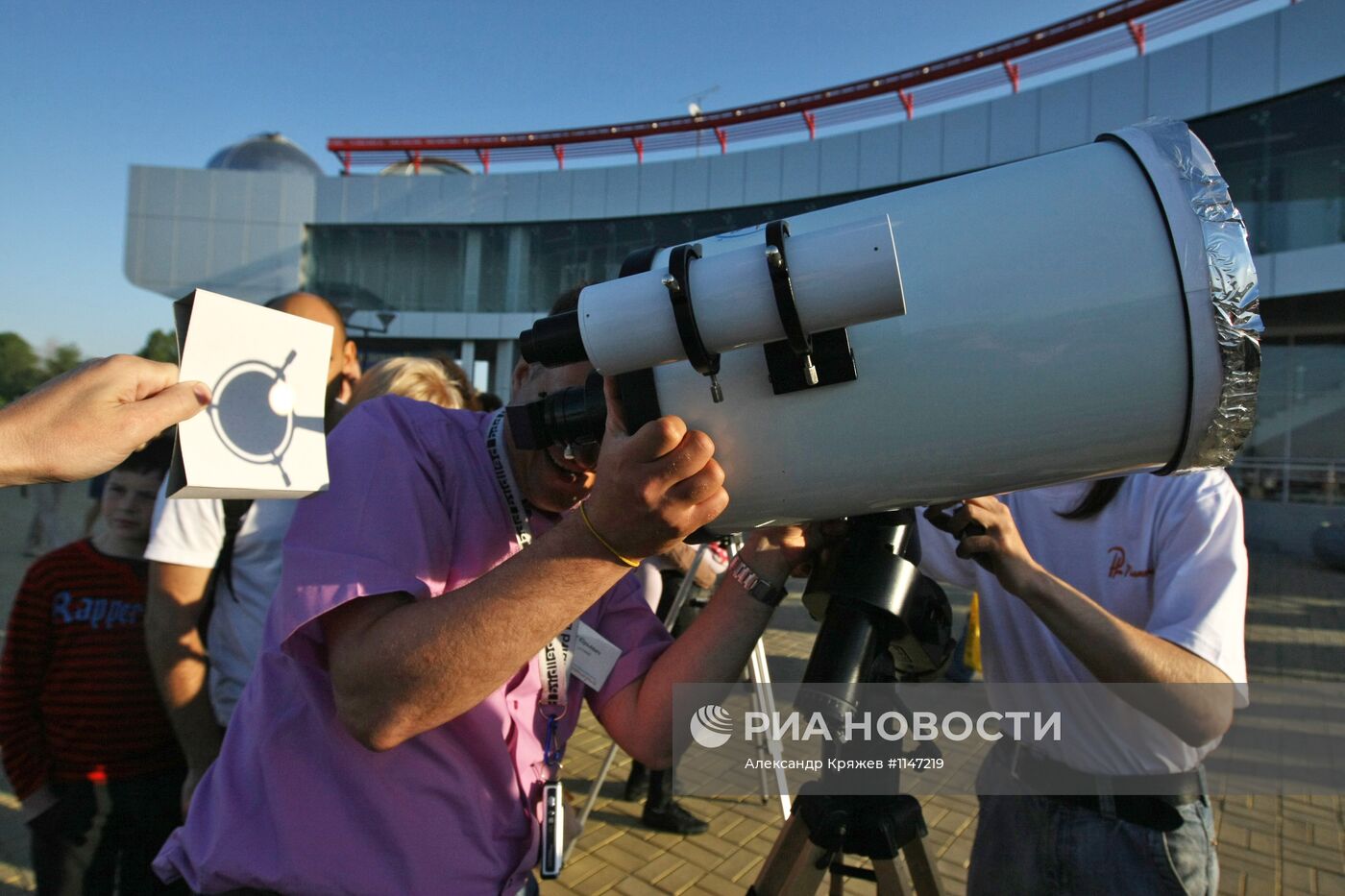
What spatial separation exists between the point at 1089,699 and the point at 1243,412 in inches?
37.4

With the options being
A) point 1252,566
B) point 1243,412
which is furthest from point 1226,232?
point 1252,566

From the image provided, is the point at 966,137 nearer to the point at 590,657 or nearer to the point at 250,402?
the point at 590,657

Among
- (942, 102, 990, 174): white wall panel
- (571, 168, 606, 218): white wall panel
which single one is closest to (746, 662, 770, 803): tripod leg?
(942, 102, 990, 174): white wall panel

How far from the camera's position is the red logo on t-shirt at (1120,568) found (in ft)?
5.13

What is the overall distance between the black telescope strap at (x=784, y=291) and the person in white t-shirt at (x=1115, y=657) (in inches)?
24.9

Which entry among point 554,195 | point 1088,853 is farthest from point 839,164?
point 1088,853

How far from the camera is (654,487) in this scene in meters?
0.92

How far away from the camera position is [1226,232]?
2.82ft

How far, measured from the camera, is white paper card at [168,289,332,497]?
34.2 inches

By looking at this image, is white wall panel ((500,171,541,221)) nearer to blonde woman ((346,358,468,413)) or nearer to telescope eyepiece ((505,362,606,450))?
blonde woman ((346,358,468,413))

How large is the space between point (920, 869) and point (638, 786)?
2828 millimetres

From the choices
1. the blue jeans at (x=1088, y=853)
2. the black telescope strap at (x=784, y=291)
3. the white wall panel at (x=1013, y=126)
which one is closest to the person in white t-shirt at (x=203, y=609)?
the black telescope strap at (x=784, y=291)

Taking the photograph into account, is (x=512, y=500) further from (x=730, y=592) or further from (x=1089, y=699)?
(x=1089, y=699)

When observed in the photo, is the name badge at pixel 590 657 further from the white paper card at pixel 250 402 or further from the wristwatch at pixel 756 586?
the white paper card at pixel 250 402
